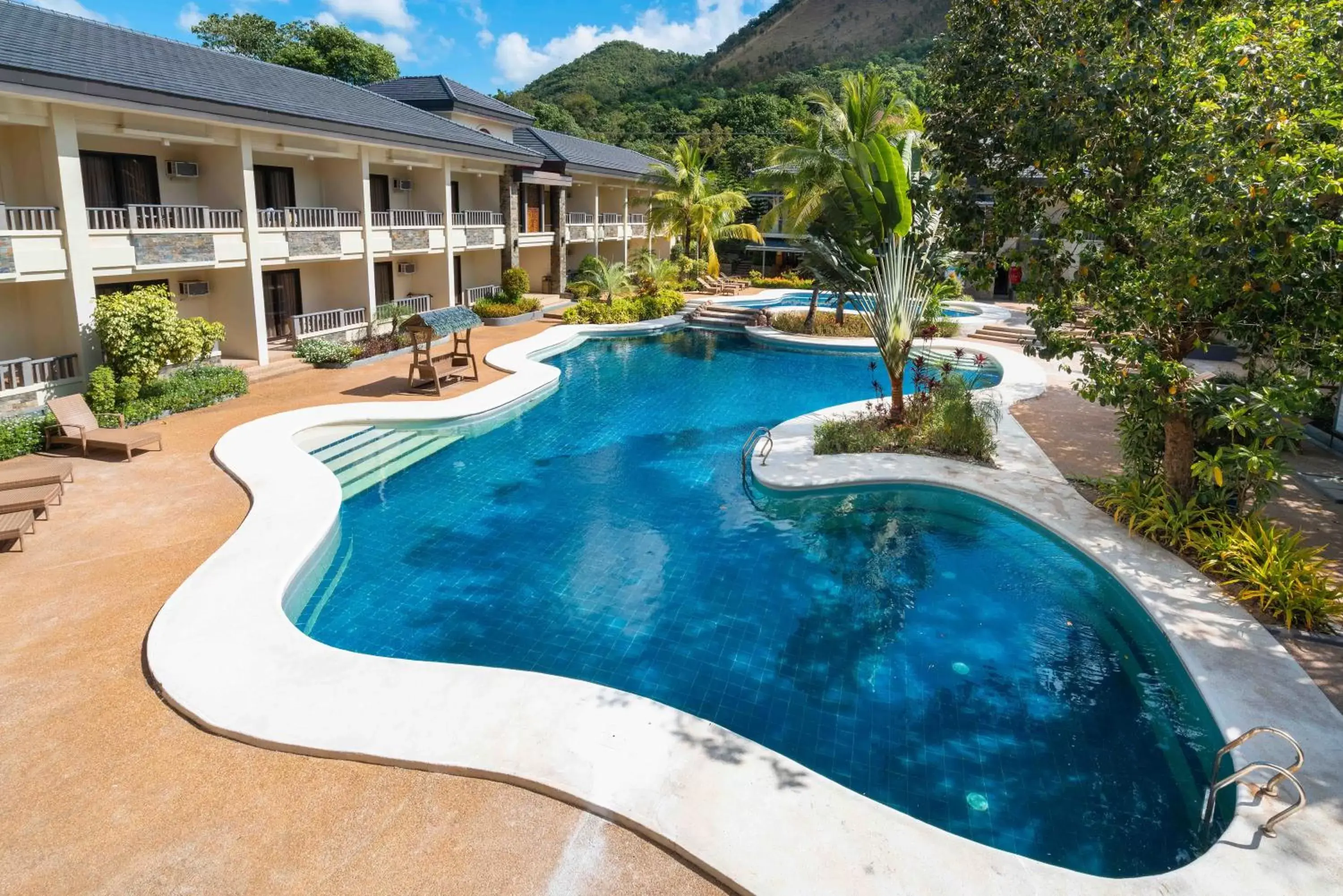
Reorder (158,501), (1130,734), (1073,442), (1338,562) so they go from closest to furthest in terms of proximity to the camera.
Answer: (1130,734) < (1338,562) < (158,501) < (1073,442)

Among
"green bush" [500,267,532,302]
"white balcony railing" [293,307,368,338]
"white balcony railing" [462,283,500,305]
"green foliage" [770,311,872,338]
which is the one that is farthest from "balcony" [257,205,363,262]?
"green foliage" [770,311,872,338]

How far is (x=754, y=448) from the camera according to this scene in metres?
16.6

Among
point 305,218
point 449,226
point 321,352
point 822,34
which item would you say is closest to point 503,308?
point 449,226

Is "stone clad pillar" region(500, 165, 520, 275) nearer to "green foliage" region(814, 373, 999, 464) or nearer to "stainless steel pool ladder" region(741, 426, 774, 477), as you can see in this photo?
"stainless steel pool ladder" region(741, 426, 774, 477)

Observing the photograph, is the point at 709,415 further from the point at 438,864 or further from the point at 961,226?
the point at 438,864

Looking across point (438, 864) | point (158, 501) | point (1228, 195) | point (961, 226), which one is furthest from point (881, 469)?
point (158, 501)

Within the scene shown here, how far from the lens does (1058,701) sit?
854 centimetres

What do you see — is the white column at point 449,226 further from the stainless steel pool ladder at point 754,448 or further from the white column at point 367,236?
the stainless steel pool ladder at point 754,448

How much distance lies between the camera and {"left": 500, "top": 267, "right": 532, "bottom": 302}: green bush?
3203cm

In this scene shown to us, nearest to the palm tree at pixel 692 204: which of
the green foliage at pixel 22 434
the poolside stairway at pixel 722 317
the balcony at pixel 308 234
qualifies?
the poolside stairway at pixel 722 317

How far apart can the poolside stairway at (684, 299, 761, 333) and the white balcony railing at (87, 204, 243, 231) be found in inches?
706

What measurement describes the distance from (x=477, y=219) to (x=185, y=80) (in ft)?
42.4

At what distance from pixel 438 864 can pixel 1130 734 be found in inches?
263

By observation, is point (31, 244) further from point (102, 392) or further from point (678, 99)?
point (678, 99)
